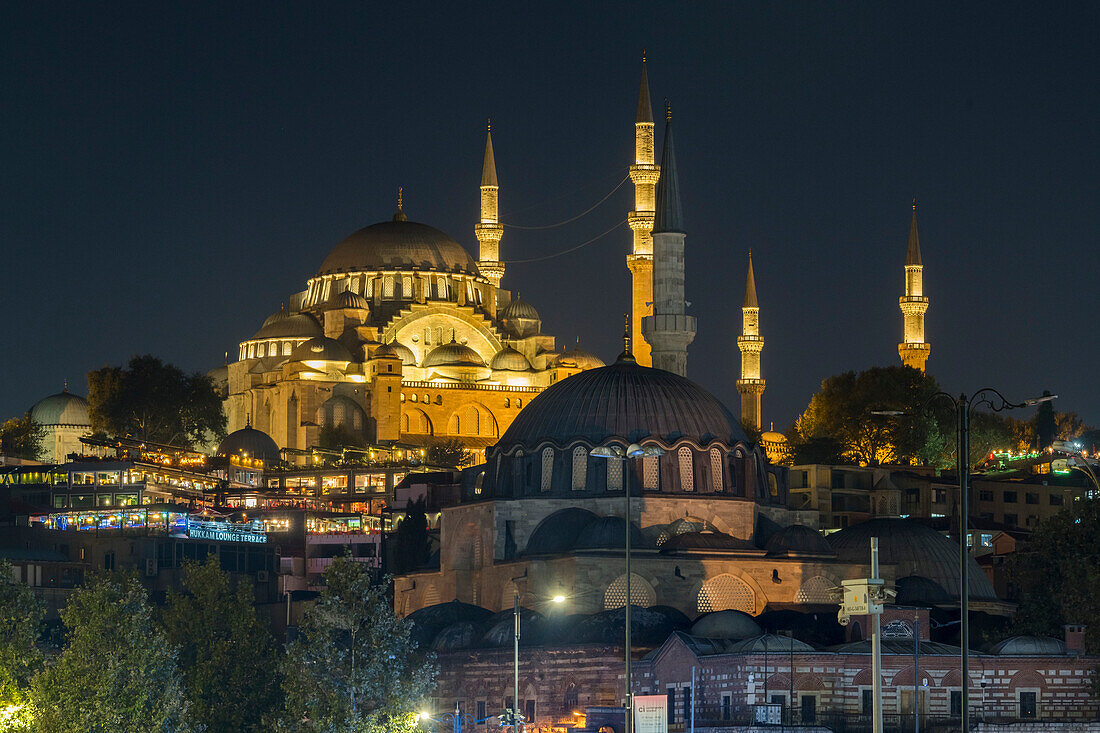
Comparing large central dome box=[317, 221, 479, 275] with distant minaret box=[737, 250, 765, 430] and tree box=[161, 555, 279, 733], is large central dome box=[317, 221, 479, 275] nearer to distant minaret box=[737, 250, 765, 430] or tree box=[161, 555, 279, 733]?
distant minaret box=[737, 250, 765, 430]

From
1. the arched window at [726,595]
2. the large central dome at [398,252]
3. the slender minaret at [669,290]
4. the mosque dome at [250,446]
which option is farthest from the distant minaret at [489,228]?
the arched window at [726,595]

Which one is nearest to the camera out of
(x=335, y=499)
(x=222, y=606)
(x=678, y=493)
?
(x=222, y=606)

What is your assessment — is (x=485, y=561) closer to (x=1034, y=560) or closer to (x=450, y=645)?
(x=450, y=645)

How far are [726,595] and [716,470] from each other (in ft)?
14.7

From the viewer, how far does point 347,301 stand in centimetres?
11725

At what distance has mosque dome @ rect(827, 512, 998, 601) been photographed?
65.3m

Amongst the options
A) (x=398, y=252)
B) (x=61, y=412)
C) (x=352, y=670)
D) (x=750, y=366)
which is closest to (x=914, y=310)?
(x=750, y=366)

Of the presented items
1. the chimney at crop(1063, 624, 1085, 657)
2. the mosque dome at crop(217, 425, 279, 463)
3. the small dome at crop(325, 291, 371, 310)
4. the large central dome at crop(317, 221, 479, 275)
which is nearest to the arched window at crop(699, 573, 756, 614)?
the chimney at crop(1063, 624, 1085, 657)

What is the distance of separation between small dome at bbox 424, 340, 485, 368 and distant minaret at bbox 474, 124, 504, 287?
808 cm

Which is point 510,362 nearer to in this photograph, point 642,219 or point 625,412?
point 642,219

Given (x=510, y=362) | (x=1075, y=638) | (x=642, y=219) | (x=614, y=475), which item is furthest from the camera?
(x=510, y=362)

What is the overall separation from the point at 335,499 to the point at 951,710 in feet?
143

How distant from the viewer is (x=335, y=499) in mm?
92125

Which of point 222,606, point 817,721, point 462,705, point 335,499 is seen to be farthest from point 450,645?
point 335,499
